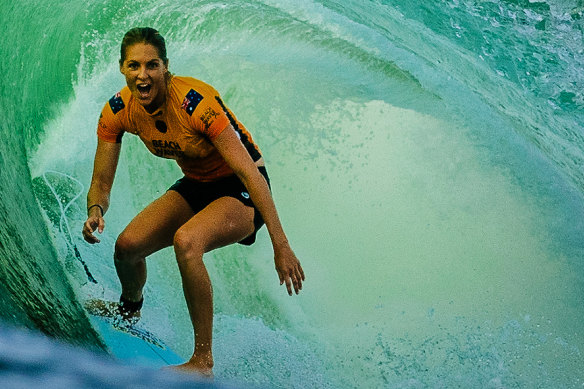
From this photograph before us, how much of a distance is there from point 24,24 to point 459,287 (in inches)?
82.9

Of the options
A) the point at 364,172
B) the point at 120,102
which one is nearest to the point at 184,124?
the point at 120,102

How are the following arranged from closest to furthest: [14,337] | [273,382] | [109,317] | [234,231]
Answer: [14,337] < [234,231] < [109,317] < [273,382]

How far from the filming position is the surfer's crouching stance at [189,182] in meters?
1.80

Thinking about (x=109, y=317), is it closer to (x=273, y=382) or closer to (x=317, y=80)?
(x=273, y=382)

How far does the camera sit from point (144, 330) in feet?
7.71

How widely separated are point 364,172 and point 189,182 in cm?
168

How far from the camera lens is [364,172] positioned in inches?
142

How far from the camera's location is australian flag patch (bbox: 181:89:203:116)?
1.84m

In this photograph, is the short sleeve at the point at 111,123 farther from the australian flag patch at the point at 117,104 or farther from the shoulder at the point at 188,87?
the shoulder at the point at 188,87

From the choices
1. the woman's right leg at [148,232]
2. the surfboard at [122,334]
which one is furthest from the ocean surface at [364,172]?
the woman's right leg at [148,232]

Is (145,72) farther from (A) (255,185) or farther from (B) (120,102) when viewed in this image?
(A) (255,185)

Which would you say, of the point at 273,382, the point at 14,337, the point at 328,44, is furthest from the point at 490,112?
the point at 14,337

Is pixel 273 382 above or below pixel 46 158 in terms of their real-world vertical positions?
below

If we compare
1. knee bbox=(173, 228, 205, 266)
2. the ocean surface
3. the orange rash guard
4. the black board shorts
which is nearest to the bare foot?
knee bbox=(173, 228, 205, 266)
